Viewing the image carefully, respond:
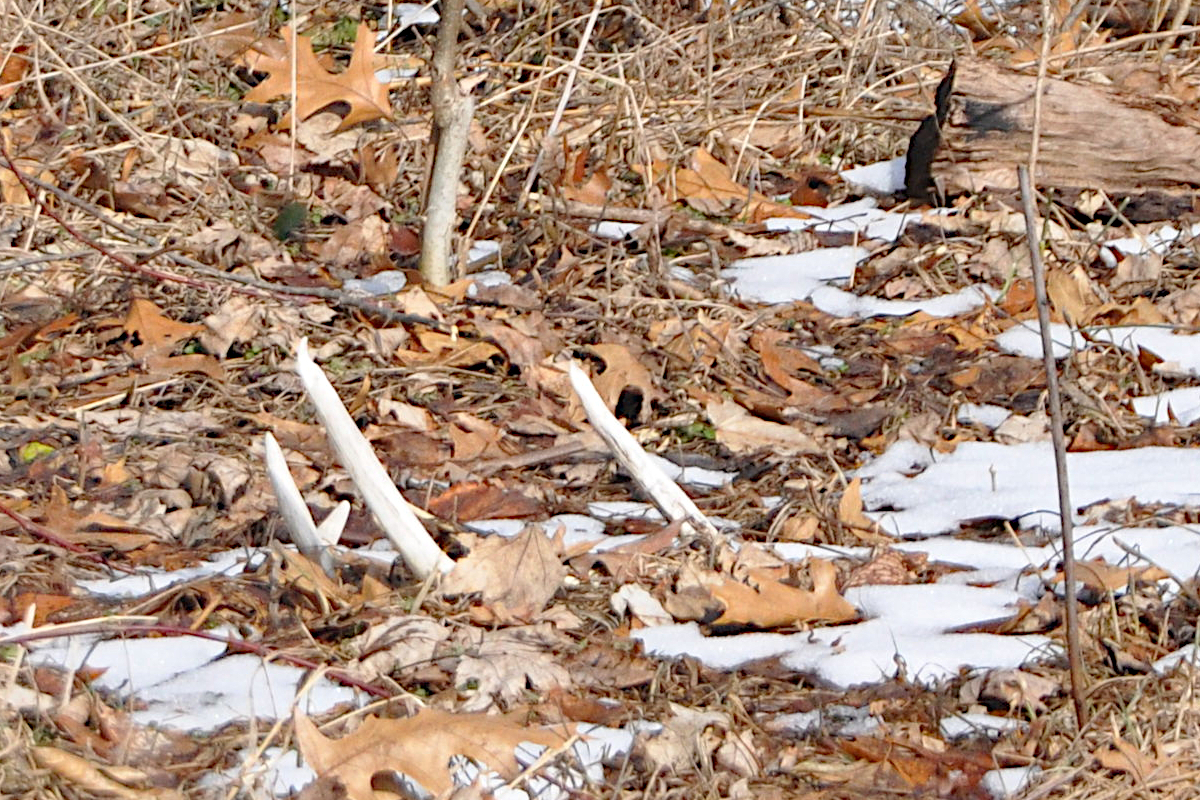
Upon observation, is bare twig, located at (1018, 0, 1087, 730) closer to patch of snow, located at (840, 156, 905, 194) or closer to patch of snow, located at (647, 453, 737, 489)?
patch of snow, located at (647, 453, 737, 489)

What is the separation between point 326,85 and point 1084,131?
2204 millimetres

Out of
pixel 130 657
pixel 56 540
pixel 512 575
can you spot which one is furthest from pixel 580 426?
pixel 130 657

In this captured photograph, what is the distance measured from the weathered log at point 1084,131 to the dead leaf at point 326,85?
1692mm

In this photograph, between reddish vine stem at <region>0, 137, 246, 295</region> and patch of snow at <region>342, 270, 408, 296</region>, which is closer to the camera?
reddish vine stem at <region>0, 137, 246, 295</region>

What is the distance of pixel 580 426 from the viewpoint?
123 inches

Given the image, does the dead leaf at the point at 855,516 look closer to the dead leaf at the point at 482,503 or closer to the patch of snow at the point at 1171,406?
the dead leaf at the point at 482,503

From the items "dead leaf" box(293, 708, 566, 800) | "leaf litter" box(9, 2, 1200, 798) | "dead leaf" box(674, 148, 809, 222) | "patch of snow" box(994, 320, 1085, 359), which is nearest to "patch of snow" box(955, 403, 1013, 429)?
"leaf litter" box(9, 2, 1200, 798)

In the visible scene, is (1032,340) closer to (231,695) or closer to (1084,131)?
(1084,131)

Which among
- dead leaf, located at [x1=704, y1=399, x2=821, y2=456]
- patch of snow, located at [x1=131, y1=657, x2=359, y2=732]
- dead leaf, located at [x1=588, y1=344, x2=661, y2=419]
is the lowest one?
dead leaf, located at [x1=704, y1=399, x2=821, y2=456]

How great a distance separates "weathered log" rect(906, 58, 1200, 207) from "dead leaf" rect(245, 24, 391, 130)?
169cm

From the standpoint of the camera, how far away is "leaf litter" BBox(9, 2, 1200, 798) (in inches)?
78.3

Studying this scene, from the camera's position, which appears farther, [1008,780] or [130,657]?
[130,657]

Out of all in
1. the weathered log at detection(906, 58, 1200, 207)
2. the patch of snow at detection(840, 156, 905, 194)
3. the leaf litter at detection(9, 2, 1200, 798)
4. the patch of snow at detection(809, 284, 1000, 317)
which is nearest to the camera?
the leaf litter at detection(9, 2, 1200, 798)

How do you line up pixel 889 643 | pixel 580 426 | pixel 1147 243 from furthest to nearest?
pixel 1147 243
pixel 580 426
pixel 889 643
